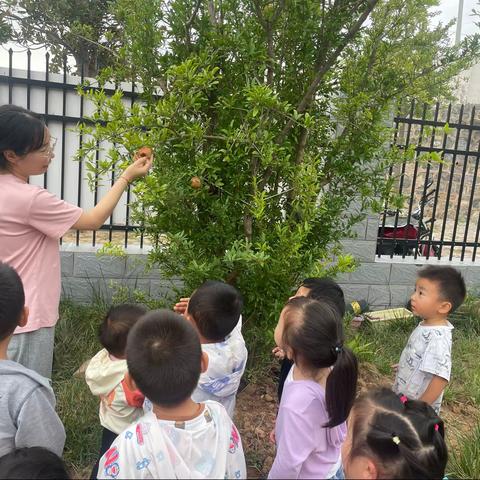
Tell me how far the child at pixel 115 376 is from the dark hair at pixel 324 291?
0.87 m

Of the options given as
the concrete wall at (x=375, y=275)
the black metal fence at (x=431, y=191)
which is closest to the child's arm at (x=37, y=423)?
the black metal fence at (x=431, y=191)

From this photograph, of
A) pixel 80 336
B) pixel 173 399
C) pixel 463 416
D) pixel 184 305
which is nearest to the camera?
pixel 173 399

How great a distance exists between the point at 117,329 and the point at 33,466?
78 cm

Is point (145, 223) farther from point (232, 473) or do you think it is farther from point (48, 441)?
point (232, 473)

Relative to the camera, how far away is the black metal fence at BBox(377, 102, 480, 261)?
4395mm

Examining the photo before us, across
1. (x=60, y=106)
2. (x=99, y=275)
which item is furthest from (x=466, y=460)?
(x=60, y=106)

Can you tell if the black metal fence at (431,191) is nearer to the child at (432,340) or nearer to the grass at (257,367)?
the child at (432,340)

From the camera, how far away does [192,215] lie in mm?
2768

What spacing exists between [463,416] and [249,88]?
8.31ft

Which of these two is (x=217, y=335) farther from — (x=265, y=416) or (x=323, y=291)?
(x=265, y=416)

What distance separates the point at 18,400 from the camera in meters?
1.57

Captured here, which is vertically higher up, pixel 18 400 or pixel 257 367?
pixel 18 400

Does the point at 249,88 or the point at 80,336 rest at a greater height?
the point at 249,88

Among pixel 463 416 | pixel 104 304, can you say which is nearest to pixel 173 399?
pixel 463 416
